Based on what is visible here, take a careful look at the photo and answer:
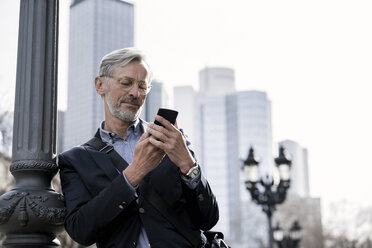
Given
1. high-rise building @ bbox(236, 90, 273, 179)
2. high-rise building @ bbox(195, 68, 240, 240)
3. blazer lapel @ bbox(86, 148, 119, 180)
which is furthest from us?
high-rise building @ bbox(236, 90, 273, 179)

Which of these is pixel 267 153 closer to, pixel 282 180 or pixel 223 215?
pixel 223 215

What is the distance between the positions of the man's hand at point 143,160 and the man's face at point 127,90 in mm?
451

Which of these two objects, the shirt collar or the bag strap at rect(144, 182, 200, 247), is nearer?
the bag strap at rect(144, 182, 200, 247)

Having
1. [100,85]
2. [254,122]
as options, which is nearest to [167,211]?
[100,85]

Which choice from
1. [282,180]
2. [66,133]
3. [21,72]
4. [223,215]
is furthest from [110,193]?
[223,215]

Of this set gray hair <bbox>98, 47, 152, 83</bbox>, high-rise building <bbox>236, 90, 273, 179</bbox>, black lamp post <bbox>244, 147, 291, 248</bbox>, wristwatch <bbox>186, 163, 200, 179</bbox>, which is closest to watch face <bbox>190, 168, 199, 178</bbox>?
wristwatch <bbox>186, 163, 200, 179</bbox>

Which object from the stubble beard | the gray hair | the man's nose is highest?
the gray hair

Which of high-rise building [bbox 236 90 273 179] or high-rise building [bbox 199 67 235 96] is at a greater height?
high-rise building [bbox 199 67 235 96]

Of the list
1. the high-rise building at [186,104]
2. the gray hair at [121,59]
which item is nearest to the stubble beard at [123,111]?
the gray hair at [121,59]

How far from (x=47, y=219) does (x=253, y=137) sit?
428ft

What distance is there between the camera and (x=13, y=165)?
370cm

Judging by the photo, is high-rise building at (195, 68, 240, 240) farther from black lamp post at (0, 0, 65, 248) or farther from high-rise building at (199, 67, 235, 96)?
black lamp post at (0, 0, 65, 248)

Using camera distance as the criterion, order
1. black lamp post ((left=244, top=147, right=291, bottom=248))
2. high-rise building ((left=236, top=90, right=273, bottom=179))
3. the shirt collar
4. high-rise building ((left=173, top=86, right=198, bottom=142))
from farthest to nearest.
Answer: high-rise building ((left=173, top=86, right=198, bottom=142)) → high-rise building ((left=236, top=90, right=273, bottom=179)) → black lamp post ((left=244, top=147, right=291, bottom=248)) → the shirt collar

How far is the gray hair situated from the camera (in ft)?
11.9
